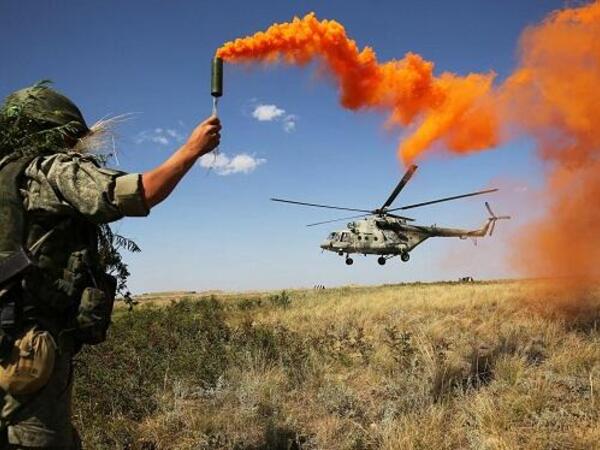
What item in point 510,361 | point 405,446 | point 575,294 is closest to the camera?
point 405,446

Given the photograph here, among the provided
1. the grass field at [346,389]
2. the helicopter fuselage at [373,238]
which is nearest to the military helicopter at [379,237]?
the helicopter fuselage at [373,238]

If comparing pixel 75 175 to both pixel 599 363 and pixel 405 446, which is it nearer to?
pixel 405 446

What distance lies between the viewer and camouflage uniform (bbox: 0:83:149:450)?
101 inches

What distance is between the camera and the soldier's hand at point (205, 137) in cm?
261

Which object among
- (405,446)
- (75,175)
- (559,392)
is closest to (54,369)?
(75,175)

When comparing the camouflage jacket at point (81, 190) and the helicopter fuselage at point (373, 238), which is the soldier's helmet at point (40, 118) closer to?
the camouflage jacket at point (81, 190)

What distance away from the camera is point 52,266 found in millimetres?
2869

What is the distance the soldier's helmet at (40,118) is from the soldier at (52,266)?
0.18 m

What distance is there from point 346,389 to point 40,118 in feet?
15.2

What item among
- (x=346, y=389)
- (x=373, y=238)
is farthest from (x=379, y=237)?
(x=346, y=389)

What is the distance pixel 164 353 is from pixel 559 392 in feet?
19.1

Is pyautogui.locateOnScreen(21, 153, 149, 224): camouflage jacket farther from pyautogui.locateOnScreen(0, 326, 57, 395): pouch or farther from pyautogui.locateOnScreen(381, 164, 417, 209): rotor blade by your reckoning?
pyautogui.locateOnScreen(381, 164, 417, 209): rotor blade

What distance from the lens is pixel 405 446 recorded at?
4566 mm

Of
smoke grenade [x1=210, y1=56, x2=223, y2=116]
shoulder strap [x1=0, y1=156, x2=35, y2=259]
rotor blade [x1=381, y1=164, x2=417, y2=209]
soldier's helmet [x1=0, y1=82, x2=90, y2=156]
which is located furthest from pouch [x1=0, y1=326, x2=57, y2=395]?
rotor blade [x1=381, y1=164, x2=417, y2=209]
